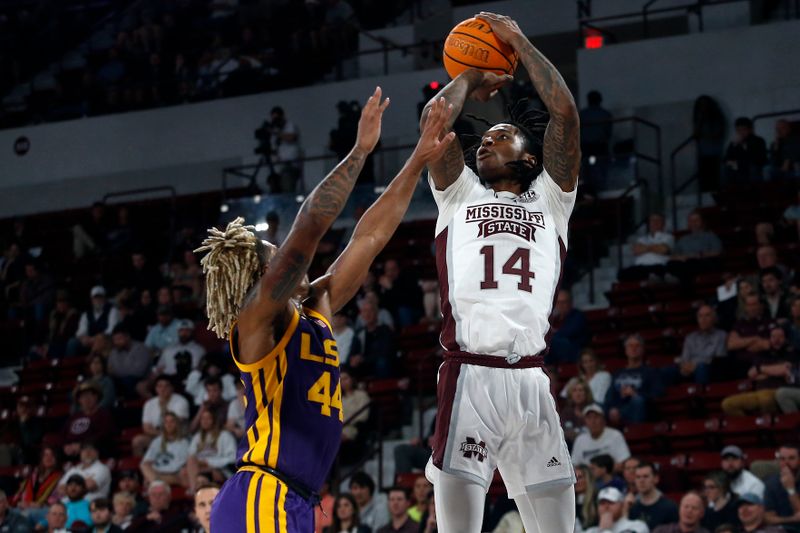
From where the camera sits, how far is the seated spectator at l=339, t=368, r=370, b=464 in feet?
48.8

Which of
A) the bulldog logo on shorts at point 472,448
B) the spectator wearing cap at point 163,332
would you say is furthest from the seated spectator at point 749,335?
the spectator wearing cap at point 163,332

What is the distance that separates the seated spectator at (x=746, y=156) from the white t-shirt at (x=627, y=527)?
6.78 meters

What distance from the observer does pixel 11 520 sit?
1522 centimetres

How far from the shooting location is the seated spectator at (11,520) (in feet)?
49.5

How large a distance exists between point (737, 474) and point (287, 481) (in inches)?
267

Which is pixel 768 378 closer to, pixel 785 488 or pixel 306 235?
pixel 785 488

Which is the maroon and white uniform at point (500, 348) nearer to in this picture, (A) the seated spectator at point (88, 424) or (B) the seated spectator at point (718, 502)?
(B) the seated spectator at point (718, 502)

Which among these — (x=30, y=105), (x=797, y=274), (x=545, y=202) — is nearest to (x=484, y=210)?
(x=545, y=202)

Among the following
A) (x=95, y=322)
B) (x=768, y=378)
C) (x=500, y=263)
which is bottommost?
(x=500, y=263)

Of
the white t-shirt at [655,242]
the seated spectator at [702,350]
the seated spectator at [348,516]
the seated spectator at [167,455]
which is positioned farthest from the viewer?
the white t-shirt at [655,242]

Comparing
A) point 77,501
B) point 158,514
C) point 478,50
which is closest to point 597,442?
point 158,514

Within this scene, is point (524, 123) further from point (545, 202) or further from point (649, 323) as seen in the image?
point (649, 323)

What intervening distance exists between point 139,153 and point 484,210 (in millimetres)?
17487

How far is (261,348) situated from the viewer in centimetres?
607
